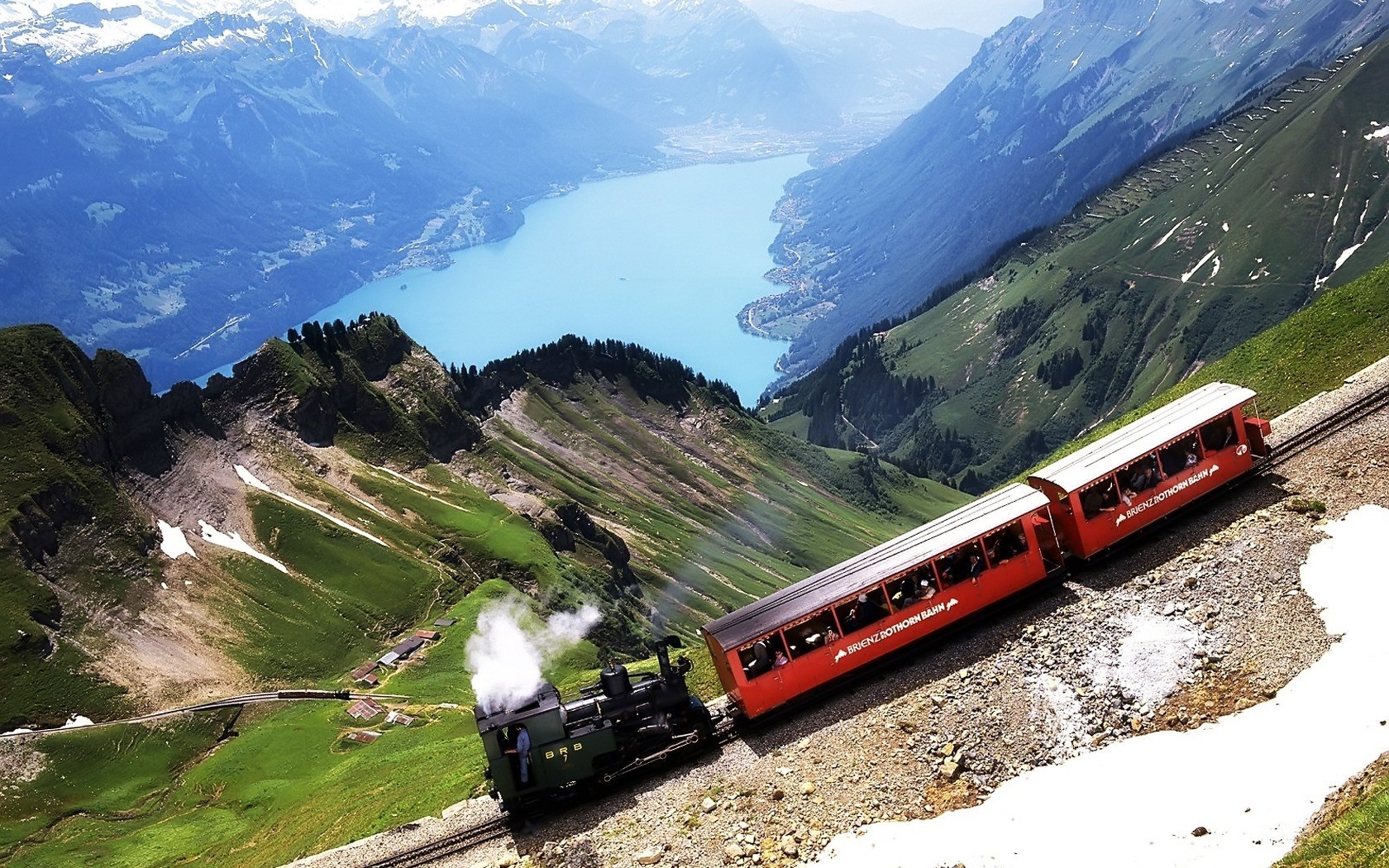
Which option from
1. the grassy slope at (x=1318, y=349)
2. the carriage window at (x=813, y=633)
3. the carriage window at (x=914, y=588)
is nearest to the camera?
the carriage window at (x=813, y=633)

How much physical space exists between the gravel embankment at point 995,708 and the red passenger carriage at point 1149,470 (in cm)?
163

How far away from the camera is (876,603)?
2936cm

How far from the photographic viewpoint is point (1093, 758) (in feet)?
80.6

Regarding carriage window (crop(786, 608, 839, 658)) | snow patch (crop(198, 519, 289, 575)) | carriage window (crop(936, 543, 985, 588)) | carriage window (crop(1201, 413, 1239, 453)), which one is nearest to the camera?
carriage window (crop(786, 608, 839, 658))

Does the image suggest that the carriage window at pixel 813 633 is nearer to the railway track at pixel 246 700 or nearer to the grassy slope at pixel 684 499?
the railway track at pixel 246 700

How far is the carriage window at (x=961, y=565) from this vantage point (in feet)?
97.9

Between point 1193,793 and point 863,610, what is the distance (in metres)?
10.4

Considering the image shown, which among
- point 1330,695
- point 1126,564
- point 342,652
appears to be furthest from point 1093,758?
point 342,652

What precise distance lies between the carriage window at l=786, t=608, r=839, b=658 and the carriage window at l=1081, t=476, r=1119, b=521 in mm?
10236

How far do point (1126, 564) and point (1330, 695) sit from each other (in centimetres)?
869

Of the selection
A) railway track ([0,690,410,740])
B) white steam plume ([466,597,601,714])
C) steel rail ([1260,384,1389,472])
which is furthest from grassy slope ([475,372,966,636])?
steel rail ([1260,384,1389,472])

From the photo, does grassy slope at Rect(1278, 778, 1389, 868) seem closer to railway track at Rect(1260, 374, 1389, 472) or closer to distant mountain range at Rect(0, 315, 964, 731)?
railway track at Rect(1260, 374, 1389, 472)

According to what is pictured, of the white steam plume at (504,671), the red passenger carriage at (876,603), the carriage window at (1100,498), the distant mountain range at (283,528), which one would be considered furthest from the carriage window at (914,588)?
the distant mountain range at (283,528)

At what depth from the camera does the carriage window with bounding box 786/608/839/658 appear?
28.9 meters
